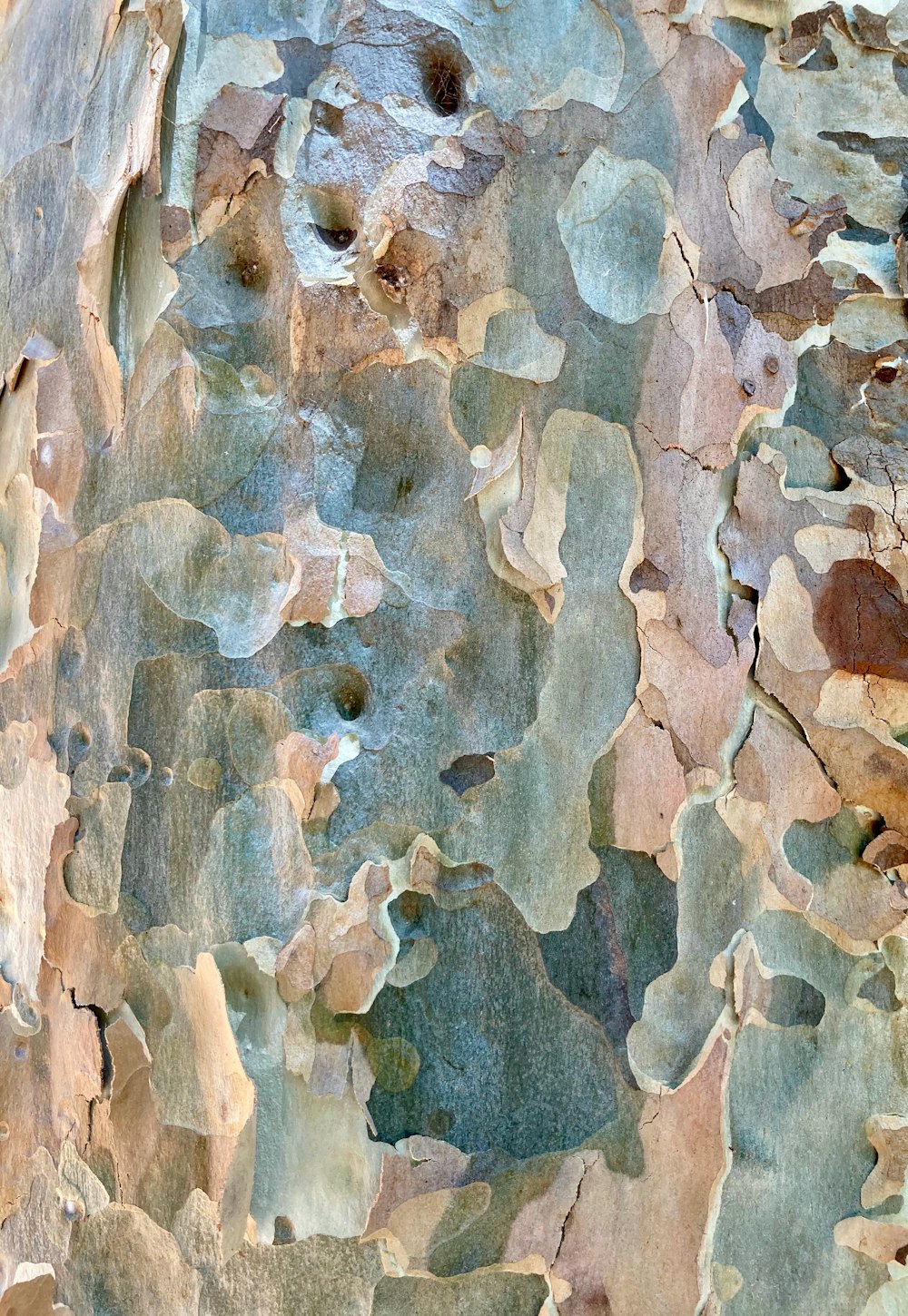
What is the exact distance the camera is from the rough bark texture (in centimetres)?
71

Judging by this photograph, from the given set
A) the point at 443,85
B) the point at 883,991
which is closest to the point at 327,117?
the point at 443,85

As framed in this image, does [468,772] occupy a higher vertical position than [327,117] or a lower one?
lower

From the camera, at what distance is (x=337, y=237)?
30.5 inches

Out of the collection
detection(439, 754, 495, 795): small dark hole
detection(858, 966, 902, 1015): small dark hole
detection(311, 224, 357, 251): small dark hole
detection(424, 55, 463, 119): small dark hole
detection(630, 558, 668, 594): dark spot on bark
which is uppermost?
detection(424, 55, 463, 119): small dark hole

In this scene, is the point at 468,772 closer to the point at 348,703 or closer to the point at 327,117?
the point at 348,703

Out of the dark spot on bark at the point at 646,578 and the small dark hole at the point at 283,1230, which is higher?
the dark spot on bark at the point at 646,578

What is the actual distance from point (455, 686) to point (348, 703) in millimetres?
72

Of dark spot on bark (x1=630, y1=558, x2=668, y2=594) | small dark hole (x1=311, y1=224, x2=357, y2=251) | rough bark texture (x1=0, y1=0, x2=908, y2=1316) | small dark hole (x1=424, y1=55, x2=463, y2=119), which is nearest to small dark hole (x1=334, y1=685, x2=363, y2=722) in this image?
rough bark texture (x1=0, y1=0, x2=908, y2=1316)

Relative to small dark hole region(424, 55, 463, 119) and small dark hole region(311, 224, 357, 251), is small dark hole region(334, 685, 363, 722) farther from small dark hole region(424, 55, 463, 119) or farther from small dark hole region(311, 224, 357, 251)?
small dark hole region(424, 55, 463, 119)

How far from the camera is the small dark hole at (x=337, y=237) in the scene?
0.77 m

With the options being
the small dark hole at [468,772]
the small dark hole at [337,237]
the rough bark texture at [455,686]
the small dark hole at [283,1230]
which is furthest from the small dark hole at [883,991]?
the small dark hole at [337,237]

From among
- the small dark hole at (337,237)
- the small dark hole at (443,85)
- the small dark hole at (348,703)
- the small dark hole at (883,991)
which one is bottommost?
the small dark hole at (883,991)

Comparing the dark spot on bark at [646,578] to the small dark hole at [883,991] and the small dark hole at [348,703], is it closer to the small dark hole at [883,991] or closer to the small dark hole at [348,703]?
the small dark hole at [348,703]

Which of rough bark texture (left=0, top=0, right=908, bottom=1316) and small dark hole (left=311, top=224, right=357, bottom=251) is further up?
small dark hole (left=311, top=224, right=357, bottom=251)
